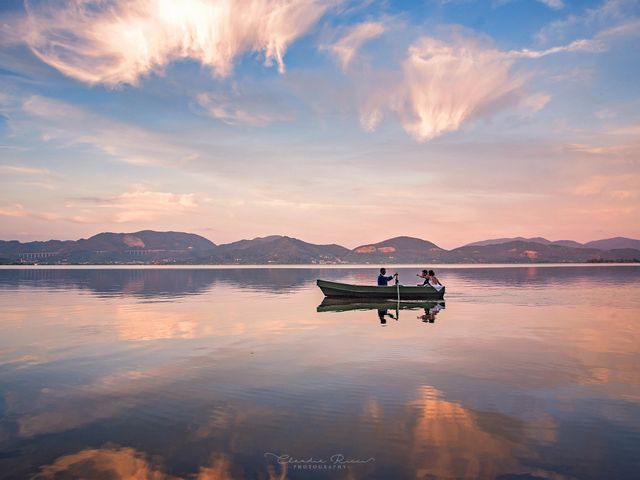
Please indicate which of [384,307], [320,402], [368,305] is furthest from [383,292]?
[320,402]

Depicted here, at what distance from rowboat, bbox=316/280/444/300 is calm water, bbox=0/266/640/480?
17.9 m

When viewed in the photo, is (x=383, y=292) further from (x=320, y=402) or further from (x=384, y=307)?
(x=320, y=402)

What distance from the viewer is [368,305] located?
151ft

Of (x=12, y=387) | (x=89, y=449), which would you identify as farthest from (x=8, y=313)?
(x=89, y=449)

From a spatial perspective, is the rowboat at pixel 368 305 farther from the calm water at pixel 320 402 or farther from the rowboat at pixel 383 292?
the calm water at pixel 320 402

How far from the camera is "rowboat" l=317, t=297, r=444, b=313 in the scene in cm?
4281

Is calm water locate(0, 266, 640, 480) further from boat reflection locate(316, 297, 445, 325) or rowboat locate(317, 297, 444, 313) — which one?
rowboat locate(317, 297, 444, 313)

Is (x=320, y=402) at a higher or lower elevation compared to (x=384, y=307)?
lower

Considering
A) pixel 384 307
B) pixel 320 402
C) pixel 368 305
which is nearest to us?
pixel 320 402

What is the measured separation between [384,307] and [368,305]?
2.76 metres

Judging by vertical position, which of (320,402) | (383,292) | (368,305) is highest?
(383,292)

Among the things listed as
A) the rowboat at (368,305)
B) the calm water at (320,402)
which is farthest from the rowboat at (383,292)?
the calm water at (320,402)

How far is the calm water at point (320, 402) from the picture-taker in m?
9.84

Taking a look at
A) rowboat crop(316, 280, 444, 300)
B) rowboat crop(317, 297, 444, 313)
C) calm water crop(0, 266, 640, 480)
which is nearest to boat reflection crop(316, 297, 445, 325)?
rowboat crop(317, 297, 444, 313)
